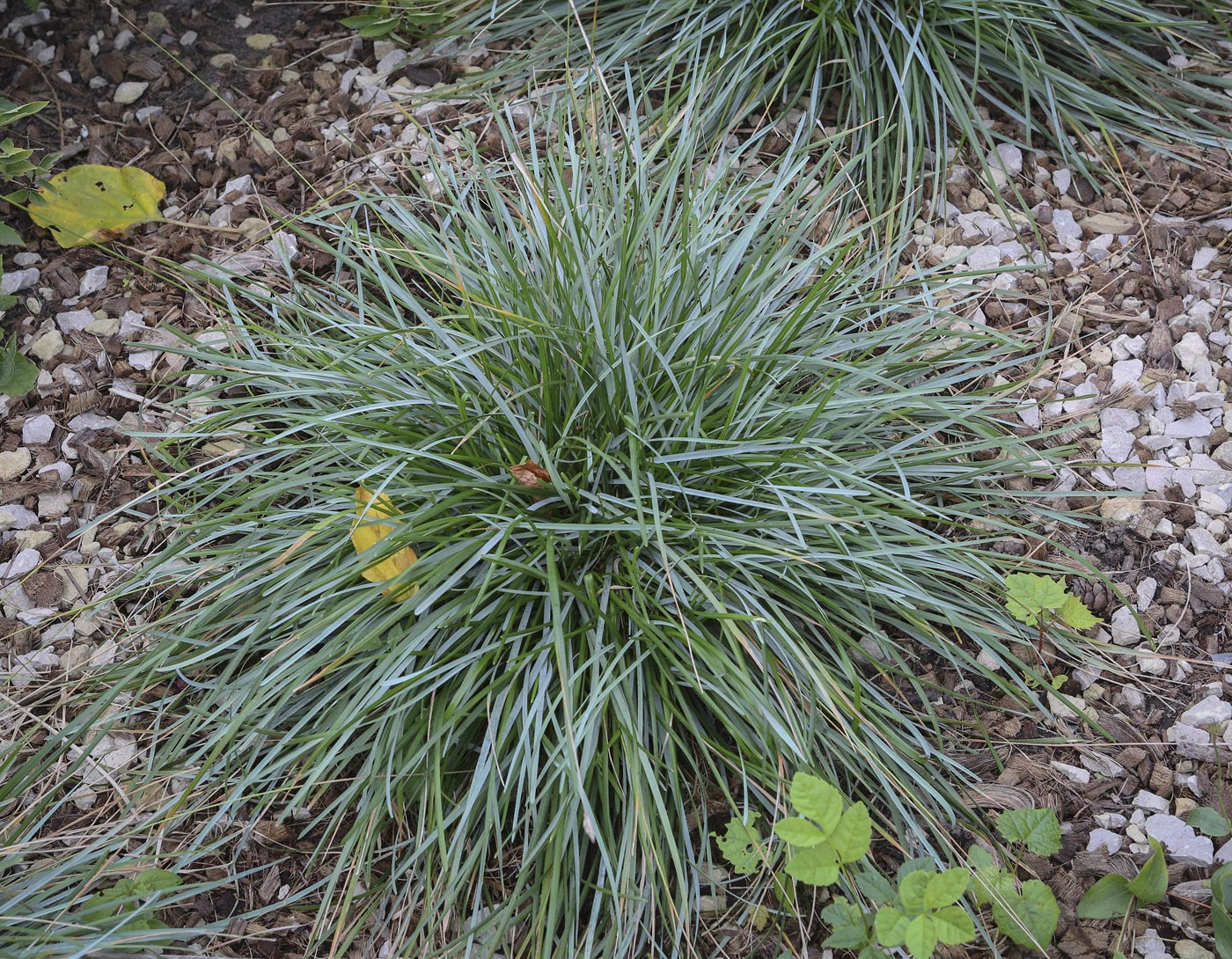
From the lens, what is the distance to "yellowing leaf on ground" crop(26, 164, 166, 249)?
113 inches

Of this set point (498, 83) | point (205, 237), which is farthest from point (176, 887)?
point (498, 83)

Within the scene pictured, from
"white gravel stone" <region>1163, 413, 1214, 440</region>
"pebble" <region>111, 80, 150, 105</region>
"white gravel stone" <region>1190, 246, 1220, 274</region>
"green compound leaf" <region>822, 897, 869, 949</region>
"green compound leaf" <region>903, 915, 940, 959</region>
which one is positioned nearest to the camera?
"green compound leaf" <region>903, 915, 940, 959</region>

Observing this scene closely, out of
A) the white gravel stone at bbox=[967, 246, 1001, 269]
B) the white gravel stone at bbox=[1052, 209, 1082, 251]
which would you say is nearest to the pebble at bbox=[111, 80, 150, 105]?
the white gravel stone at bbox=[967, 246, 1001, 269]

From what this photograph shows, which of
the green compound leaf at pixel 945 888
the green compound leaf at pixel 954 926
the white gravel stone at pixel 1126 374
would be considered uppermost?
the green compound leaf at pixel 945 888

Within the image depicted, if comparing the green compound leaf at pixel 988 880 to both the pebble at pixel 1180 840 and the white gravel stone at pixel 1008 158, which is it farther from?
the white gravel stone at pixel 1008 158

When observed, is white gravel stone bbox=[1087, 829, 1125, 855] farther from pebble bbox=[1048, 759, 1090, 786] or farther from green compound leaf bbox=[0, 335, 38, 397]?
green compound leaf bbox=[0, 335, 38, 397]

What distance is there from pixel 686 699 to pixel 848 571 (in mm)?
438

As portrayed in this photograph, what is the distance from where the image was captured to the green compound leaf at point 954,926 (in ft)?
5.24

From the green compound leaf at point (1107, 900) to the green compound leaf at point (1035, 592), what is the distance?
1.70 feet

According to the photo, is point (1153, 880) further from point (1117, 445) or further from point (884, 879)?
point (1117, 445)

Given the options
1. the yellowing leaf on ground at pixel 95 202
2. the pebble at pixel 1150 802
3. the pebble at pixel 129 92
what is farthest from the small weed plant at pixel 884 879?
the pebble at pixel 129 92

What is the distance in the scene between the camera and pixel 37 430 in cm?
263

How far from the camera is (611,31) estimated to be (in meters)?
3.04

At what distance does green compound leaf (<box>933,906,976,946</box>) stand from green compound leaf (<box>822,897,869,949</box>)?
179mm
